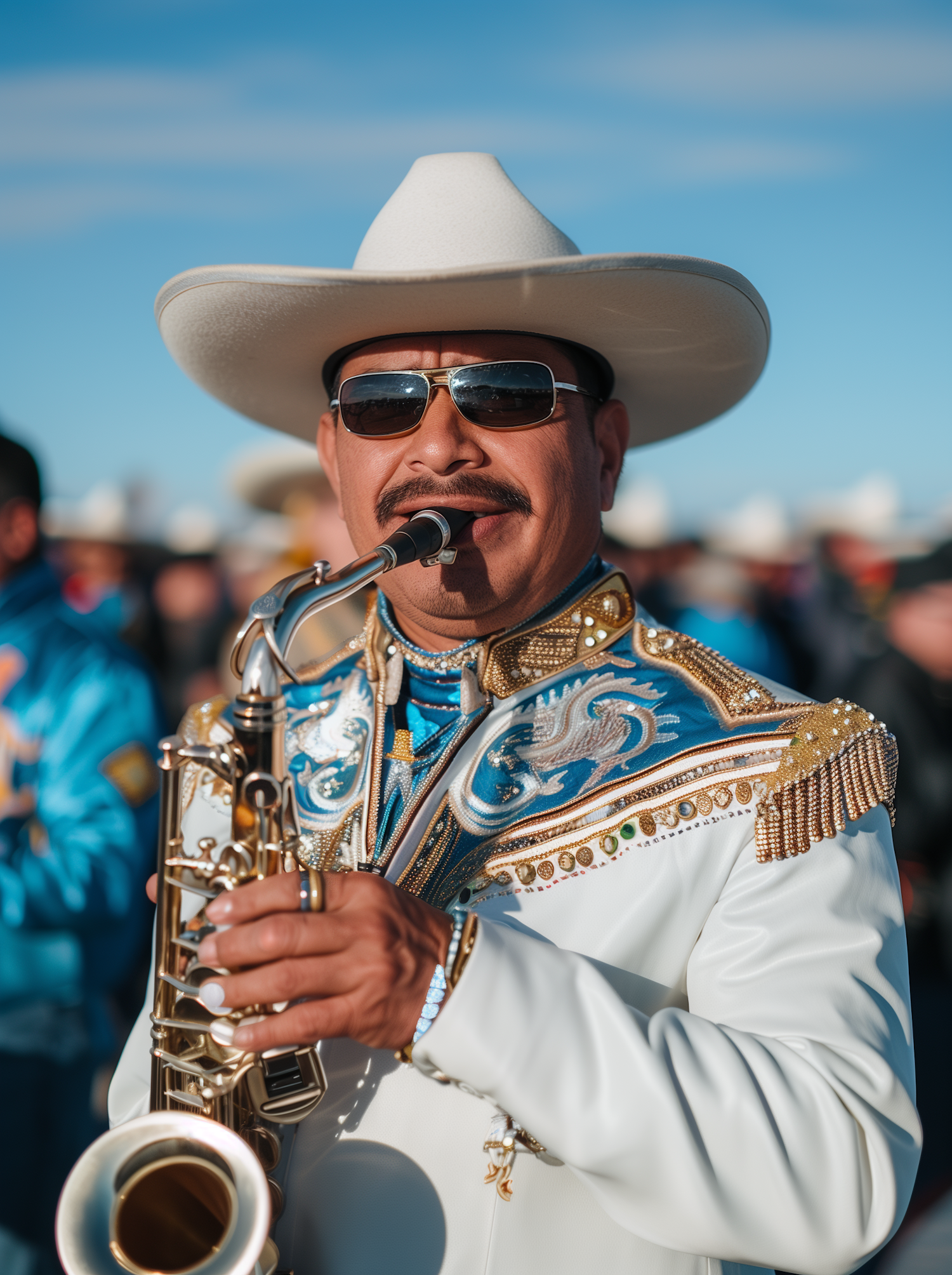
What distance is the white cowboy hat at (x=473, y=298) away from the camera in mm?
1942

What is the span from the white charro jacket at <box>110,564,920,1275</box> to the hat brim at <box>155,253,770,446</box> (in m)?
0.52

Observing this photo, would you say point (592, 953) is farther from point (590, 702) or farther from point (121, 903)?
point (121, 903)

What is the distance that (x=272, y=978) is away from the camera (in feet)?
4.37

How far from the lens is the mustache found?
6.66 ft

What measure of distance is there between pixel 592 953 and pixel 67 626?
2.73m

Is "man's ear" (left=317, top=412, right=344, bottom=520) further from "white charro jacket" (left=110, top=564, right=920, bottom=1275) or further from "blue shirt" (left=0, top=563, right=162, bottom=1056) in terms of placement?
"blue shirt" (left=0, top=563, right=162, bottom=1056)

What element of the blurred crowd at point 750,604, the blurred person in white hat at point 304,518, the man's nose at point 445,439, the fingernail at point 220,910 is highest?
the man's nose at point 445,439

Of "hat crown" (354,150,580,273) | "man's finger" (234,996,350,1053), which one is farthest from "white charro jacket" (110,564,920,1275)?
"hat crown" (354,150,580,273)

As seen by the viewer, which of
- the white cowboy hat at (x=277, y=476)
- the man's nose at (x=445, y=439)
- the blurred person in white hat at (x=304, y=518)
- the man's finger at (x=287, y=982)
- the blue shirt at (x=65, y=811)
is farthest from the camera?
the white cowboy hat at (x=277, y=476)

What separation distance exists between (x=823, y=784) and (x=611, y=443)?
906mm

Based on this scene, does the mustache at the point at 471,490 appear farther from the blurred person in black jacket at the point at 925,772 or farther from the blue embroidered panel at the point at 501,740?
the blurred person in black jacket at the point at 925,772

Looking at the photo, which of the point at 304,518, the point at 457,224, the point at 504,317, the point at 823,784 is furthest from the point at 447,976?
the point at 304,518

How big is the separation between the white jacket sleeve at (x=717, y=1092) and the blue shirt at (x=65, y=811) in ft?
7.61

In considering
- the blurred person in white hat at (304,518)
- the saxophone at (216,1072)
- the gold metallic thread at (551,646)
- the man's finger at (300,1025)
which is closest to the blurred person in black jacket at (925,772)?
the blurred person in white hat at (304,518)
